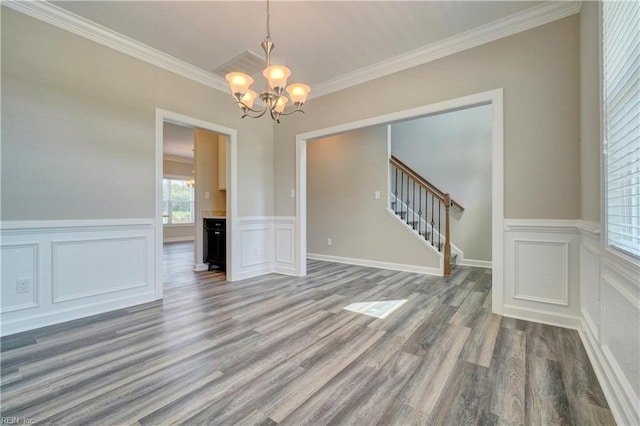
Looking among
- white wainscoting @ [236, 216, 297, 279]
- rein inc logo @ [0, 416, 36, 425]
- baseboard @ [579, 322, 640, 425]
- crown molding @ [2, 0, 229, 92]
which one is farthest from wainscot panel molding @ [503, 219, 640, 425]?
crown molding @ [2, 0, 229, 92]

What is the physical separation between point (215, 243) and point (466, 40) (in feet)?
14.8

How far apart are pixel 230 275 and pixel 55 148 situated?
A: 2422 mm

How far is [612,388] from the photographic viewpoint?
1411 mm

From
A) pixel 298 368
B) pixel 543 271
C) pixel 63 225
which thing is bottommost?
pixel 298 368

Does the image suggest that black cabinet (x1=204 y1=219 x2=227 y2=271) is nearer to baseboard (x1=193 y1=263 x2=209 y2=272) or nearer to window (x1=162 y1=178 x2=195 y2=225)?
baseboard (x1=193 y1=263 x2=209 y2=272)

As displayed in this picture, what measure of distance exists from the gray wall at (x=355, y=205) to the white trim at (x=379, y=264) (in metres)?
0.07

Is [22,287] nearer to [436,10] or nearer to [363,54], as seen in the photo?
[363,54]

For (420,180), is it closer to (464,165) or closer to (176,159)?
(464,165)

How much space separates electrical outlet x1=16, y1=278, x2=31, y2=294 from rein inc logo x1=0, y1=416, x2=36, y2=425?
150 centimetres

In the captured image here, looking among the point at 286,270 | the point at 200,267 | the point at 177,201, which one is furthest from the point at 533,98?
the point at 177,201

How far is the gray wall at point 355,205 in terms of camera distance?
4.75 metres

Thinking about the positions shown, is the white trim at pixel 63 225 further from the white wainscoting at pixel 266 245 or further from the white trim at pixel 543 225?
the white trim at pixel 543 225

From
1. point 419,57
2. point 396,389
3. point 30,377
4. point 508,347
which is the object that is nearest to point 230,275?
point 30,377

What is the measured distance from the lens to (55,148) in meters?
2.50
